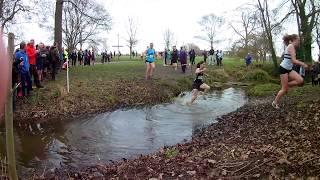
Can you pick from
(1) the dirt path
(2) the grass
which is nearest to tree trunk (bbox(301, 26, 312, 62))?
(1) the dirt path

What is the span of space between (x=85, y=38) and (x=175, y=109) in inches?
1870

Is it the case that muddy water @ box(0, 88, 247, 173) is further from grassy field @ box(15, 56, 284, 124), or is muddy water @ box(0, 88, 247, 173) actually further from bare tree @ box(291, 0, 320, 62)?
bare tree @ box(291, 0, 320, 62)

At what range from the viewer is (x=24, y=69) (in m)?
15.8

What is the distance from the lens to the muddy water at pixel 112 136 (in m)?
9.83

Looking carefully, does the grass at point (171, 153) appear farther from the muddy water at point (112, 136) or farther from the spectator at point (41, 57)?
the spectator at point (41, 57)

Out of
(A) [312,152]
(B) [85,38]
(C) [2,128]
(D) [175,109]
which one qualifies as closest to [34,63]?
(C) [2,128]

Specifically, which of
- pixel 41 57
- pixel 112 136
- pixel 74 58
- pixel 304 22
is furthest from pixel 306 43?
pixel 74 58

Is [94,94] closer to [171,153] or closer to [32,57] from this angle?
[32,57]

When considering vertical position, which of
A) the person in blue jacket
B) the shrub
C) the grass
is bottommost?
the grass

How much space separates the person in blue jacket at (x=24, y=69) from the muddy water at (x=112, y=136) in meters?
3.10

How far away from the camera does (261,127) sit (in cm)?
941

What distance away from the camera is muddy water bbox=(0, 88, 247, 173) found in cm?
983

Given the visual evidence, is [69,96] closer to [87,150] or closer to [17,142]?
[17,142]

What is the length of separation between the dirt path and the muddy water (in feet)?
4.20
